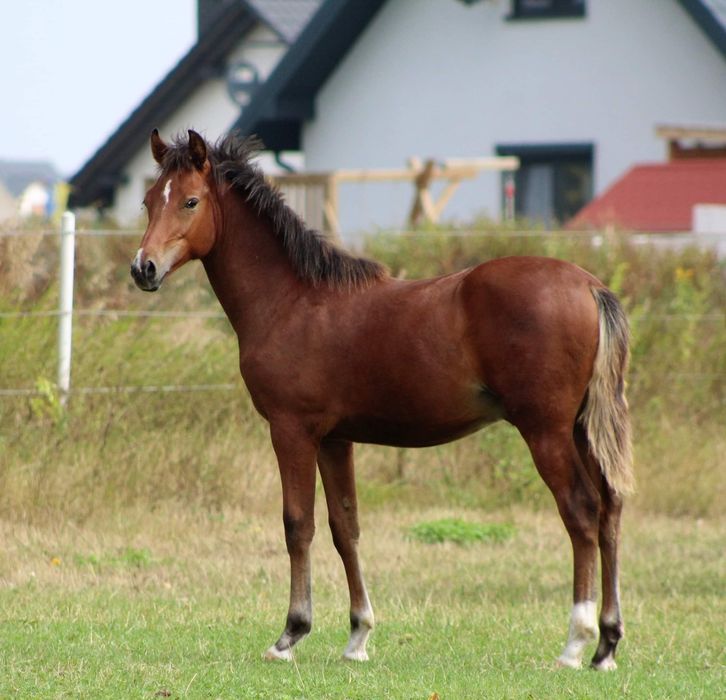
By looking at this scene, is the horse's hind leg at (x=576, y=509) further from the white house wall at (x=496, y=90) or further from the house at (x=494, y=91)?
the white house wall at (x=496, y=90)

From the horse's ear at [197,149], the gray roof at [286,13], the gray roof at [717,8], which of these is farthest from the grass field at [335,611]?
the gray roof at [286,13]

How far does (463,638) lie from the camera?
23.1 ft

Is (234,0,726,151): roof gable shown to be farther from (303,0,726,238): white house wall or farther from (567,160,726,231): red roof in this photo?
(567,160,726,231): red roof

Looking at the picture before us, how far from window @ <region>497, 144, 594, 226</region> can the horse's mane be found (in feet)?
49.6

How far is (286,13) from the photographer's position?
2922 centimetres

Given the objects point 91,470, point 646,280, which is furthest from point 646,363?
point 91,470

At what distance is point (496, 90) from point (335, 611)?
14.9 m

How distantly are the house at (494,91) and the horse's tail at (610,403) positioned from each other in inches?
570

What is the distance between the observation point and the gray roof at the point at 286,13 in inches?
1123

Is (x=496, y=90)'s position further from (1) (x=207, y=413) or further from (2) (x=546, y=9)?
(1) (x=207, y=413)

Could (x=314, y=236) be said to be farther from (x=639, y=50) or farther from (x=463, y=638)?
(x=639, y=50)

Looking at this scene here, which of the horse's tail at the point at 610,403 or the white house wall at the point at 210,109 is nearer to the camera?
the horse's tail at the point at 610,403

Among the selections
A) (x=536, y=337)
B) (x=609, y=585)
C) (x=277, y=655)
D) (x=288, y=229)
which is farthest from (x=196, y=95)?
(x=609, y=585)

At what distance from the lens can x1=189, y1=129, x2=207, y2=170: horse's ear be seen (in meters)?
6.44
